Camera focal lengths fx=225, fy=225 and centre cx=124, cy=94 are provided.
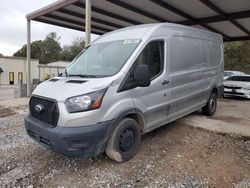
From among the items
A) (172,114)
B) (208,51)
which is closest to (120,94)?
(172,114)

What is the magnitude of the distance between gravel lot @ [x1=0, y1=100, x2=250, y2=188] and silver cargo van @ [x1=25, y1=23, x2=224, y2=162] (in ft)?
1.19

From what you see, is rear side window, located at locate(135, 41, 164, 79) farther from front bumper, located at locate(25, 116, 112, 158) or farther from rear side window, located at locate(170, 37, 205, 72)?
front bumper, located at locate(25, 116, 112, 158)

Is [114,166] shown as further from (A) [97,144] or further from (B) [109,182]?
(A) [97,144]

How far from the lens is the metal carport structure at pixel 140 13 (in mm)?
8614

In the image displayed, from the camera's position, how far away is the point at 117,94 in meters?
3.33

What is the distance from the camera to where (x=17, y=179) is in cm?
334

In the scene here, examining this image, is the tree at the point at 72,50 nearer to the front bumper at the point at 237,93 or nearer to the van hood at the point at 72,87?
the front bumper at the point at 237,93

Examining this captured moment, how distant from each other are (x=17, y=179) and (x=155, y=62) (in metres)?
2.95

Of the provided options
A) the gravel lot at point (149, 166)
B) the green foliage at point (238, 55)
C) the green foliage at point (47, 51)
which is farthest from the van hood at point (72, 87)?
the green foliage at point (47, 51)

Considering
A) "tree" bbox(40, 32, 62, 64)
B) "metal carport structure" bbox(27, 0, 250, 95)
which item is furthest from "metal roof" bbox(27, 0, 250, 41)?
"tree" bbox(40, 32, 62, 64)

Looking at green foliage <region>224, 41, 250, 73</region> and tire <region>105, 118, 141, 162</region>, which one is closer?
tire <region>105, 118, 141, 162</region>

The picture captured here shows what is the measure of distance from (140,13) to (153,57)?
653 centimetres

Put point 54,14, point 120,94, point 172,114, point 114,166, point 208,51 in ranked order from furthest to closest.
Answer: point 54,14 → point 208,51 → point 172,114 → point 114,166 → point 120,94

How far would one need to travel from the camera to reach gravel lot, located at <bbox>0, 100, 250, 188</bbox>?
3.19m
